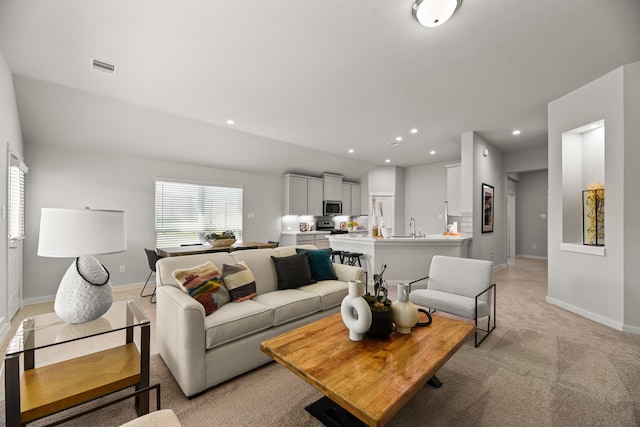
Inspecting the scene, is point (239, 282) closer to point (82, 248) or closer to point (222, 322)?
point (222, 322)

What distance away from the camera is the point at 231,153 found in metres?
5.72

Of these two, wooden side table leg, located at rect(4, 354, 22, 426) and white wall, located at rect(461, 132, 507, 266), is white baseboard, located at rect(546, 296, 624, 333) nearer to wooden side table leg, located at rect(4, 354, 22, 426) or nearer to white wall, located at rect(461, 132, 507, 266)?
white wall, located at rect(461, 132, 507, 266)

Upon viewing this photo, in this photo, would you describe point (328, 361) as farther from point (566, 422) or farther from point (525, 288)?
point (525, 288)

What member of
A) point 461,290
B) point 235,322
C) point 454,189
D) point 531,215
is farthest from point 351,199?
point 235,322

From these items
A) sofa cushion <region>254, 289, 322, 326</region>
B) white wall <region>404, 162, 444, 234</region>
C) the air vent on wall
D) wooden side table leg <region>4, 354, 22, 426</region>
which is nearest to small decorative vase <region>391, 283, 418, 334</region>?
sofa cushion <region>254, 289, 322, 326</region>

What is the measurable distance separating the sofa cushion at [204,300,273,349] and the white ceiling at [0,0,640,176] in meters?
2.32

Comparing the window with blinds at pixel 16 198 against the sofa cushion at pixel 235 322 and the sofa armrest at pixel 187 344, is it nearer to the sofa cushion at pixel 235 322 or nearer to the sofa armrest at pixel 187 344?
the sofa armrest at pixel 187 344

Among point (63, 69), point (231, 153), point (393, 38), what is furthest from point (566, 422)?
point (231, 153)

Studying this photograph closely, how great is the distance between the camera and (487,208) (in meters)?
5.77

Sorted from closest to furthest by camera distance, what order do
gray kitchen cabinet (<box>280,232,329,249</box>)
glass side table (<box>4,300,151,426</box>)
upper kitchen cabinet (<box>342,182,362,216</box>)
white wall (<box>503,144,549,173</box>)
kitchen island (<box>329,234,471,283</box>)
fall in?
glass side table (<box>4,300,151,426</box>) < kitchen island (<box>329,234,471,283</box>) < white wall (<box>503,144,549,173</box>) < gray kitchen cabinet (<box>280,232,329,249</box>) < upper kitchen cabinet (<box>342,182,362,216</box>)

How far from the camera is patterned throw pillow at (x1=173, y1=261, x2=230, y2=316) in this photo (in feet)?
7.37

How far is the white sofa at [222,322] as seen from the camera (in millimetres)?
1908

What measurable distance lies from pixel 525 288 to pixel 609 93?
306 centimetres

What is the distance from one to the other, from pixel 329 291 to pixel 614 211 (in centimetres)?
327
